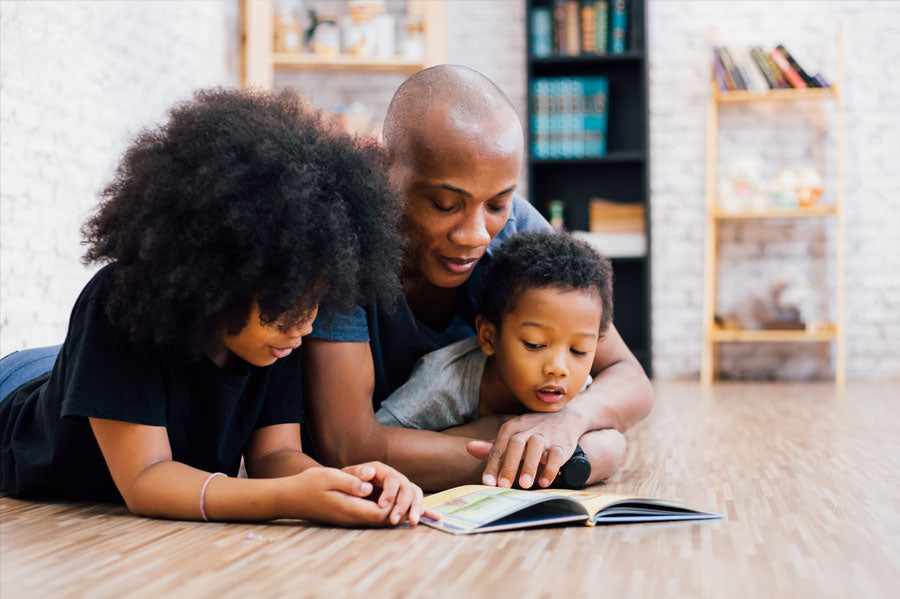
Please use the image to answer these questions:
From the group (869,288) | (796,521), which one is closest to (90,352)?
(796,521)

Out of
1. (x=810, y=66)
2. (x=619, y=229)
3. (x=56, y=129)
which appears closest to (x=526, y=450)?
(x=56, y=129)

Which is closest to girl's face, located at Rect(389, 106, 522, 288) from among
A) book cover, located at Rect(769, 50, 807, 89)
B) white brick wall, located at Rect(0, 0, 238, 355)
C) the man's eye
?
the man's eye

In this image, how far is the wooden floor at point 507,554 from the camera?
1.02m

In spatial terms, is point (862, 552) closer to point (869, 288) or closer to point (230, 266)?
point (230, 266)

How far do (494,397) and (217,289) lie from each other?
2.41 ft

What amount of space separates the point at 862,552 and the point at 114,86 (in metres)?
2.90

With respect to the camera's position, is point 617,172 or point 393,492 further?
point 617,172

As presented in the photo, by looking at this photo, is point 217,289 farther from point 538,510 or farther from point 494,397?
point 494,397

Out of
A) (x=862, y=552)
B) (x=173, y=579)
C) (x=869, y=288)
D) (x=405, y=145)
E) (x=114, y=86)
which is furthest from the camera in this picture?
(x=869, y=288)

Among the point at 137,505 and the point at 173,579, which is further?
the point at 137,505

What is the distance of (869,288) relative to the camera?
4996 mm

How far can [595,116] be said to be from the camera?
4.96 metres

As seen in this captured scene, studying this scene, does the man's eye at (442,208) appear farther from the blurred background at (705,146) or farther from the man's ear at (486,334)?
the blurred background at (705,146)

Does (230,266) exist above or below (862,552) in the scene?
above
